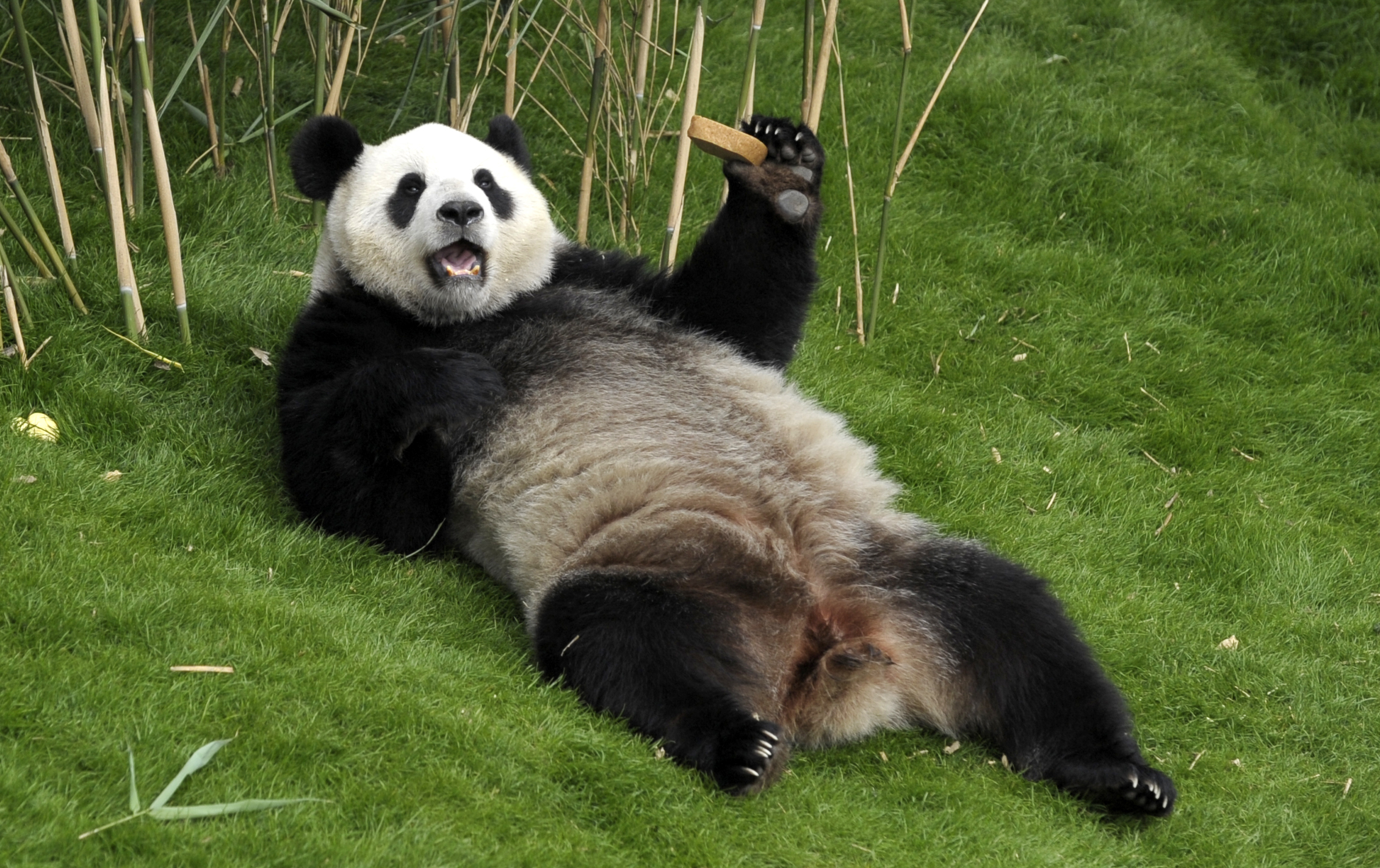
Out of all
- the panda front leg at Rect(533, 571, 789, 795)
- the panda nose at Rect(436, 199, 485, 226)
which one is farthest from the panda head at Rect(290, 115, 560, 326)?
the panda front leg at Rect(533, 571, 789, 795)

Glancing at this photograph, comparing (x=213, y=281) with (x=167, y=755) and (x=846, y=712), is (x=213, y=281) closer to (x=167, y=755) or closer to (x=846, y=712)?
(x=167, y=755)

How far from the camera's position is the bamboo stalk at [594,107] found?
656 centimetres

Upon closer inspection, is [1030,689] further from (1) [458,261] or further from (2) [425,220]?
(2) [425,220]

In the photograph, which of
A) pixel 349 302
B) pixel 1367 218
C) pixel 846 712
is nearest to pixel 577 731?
pixel 846 712

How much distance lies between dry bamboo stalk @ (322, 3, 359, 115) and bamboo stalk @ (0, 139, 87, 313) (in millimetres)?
1301

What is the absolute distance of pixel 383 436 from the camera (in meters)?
4.75

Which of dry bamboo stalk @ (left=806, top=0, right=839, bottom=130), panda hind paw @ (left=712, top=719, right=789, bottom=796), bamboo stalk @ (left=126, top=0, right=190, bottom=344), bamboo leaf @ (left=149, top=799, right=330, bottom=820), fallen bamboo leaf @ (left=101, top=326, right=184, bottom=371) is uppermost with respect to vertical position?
dry bamboo stalk @ (left=806, top=0, right=839, bottom=130)

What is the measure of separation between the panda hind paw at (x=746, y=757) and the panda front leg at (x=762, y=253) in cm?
197

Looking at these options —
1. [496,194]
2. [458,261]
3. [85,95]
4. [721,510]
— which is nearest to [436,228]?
[458,261]

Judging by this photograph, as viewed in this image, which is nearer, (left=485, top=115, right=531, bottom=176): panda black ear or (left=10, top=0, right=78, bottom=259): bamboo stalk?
(left=10, top=0, right=78, bottom=259): bamboo stalk

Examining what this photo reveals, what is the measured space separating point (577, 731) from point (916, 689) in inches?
46.8

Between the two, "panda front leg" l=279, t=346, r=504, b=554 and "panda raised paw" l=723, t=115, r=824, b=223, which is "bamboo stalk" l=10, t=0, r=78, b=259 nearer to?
"panda front leg" l=279, t=346, r=504, b=554

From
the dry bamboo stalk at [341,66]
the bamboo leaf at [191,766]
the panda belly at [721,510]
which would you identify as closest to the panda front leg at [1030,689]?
the panda belly at [721,510]

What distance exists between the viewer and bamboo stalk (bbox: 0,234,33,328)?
518 centimetres
